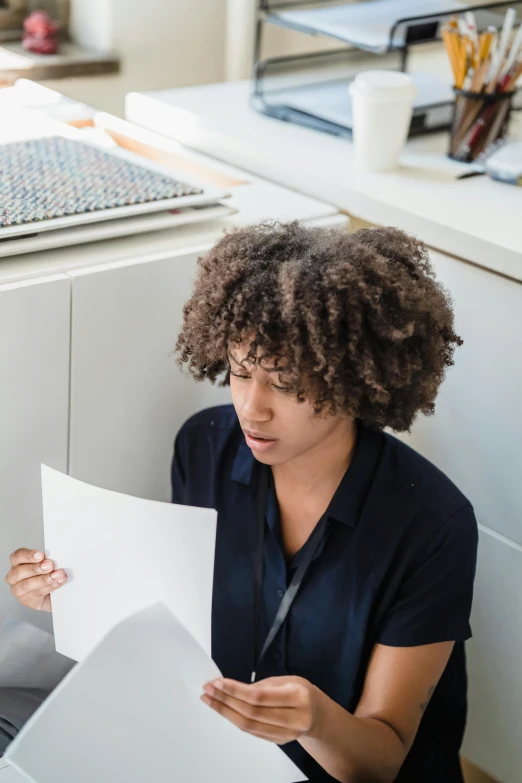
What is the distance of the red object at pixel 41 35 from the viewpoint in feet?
6.93

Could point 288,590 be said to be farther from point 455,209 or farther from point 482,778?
point 482,778

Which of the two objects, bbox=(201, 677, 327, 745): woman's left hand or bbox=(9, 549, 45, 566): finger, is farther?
bbox=(9, 549, 45, 566): finger

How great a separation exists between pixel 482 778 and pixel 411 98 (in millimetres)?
1003

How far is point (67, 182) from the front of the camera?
46.7 inches

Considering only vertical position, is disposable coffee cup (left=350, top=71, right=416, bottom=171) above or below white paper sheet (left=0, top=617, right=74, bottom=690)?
above

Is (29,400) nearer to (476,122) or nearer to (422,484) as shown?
(422,484)

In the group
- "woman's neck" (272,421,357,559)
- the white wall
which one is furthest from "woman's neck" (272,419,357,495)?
the white wall

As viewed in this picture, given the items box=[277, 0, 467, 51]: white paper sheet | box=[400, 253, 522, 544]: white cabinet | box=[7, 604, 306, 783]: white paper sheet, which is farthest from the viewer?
box=[277, 0, 467, 51]: white paper sheet

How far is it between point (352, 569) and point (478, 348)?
0.36m

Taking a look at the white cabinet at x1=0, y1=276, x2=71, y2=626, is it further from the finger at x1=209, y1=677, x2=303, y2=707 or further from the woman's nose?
the finger at x1=209, y1=677, x2=303, y2=707

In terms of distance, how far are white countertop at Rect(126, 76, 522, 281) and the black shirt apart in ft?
0.98

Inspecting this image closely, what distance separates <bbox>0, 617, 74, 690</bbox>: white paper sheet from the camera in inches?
46.8

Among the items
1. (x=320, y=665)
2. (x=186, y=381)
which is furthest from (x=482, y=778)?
(x=186, y=381)

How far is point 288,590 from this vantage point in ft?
3.53
